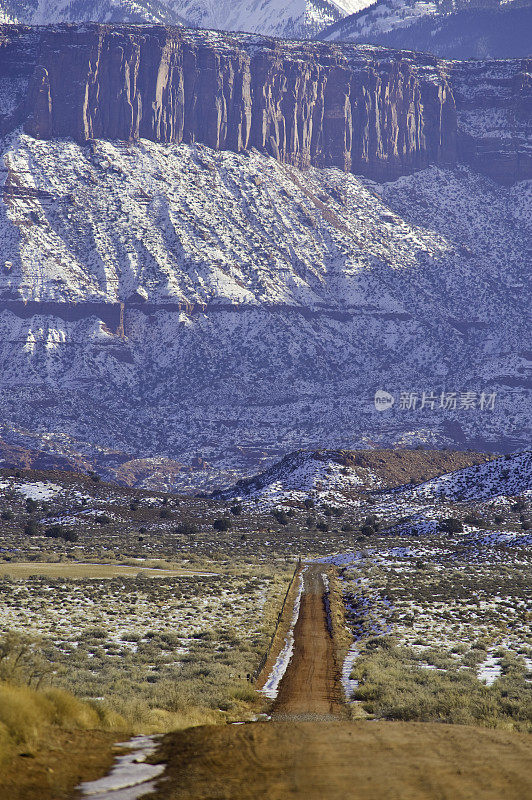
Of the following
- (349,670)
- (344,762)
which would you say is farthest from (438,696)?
(344,762)

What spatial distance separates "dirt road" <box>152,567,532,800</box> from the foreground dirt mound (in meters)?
0.01

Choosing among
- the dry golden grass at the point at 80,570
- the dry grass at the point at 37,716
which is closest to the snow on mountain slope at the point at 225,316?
the dry golden grass at the point at 80,570

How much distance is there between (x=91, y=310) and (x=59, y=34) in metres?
74.7

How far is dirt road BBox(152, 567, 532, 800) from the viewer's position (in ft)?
34.7

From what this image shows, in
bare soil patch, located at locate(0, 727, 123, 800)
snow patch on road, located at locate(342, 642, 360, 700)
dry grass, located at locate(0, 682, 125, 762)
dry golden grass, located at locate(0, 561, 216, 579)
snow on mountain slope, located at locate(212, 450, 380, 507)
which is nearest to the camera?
bare soil patch, located at locate(0, 727, 123, 800)

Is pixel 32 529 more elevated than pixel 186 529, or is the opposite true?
pixel 32 529

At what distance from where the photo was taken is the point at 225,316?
16650 centimetres

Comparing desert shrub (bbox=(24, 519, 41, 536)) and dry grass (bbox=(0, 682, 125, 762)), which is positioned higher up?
dry grass (bbox=(0, 682, 125, 762))

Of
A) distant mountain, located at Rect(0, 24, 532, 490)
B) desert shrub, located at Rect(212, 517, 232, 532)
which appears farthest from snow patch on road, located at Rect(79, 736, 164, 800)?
distant mountain, located at Rect(0, 24, 532, 490)

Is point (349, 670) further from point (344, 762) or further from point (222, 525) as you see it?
point (222, 525)

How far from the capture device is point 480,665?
2180 cm

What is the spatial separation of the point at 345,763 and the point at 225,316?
156 m

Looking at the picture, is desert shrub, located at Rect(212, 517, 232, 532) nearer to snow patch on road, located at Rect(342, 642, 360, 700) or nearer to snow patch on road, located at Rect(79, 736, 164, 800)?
snow patch on road, located at Rect(342, 642, 360, 700)

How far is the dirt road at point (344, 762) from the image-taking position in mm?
10562
